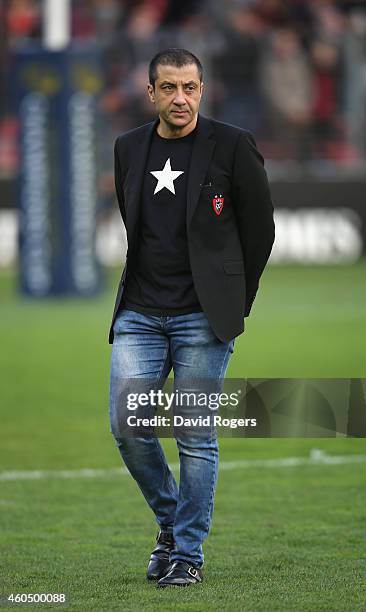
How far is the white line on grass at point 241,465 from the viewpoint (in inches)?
301

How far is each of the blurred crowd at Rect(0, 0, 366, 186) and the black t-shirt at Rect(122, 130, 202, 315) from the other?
51.2 ft

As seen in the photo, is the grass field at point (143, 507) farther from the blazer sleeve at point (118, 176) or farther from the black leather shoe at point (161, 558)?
the blazer sleeve at point (118, 176)

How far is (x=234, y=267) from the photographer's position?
495cm

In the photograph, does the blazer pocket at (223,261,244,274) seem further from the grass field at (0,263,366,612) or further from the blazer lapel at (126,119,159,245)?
the grass field at (0,263,366,612)

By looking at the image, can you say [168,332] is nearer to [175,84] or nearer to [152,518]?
[175,84]

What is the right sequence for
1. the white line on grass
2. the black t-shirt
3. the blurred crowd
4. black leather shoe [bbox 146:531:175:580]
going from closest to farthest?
1. the black t-shirt
2. black leather shoe [bbox 146:531:175:580]
3. the white line on grass
4. the blurred crowd

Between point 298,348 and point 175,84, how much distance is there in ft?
27.8

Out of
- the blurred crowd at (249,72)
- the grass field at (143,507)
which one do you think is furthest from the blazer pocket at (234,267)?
the blurred crowd at (249,72)

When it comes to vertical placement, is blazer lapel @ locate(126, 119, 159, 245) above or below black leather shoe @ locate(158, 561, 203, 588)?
above

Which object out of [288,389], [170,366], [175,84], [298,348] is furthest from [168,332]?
[298,348]

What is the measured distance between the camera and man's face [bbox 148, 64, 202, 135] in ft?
15.7

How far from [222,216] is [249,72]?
54.3 ft

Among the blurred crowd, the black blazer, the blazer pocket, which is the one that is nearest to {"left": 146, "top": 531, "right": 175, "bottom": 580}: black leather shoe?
the black blazer

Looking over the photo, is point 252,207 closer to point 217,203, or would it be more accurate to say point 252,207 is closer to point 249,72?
point 217,203
